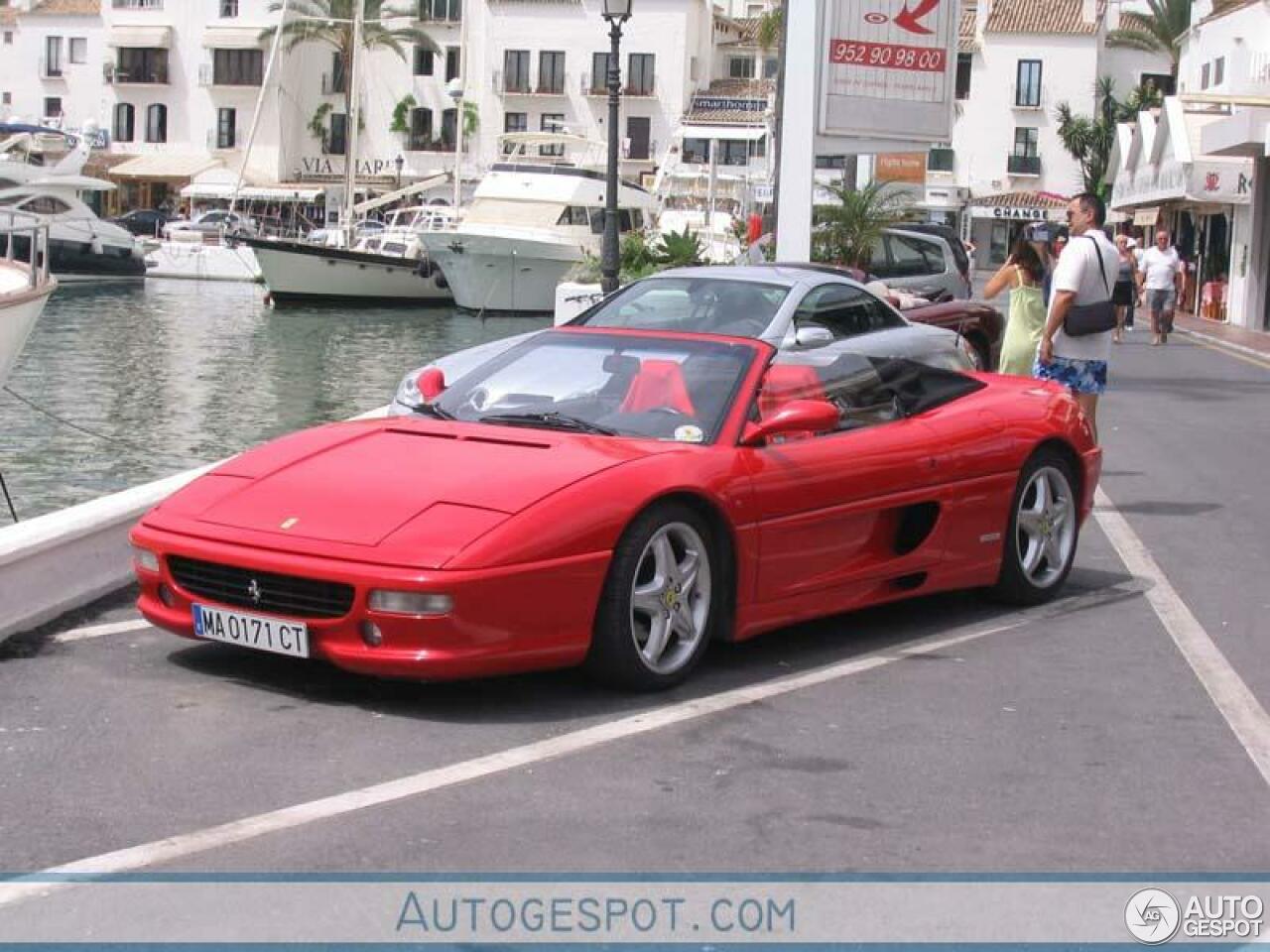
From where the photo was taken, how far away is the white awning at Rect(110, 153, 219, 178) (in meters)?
80.9

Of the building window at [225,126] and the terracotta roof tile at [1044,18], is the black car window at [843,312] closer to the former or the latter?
the building window at [225,126]

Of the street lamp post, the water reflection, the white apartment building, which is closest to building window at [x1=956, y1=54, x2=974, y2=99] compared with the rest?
the white apartment building

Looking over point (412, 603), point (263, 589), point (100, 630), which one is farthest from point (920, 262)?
point (412, 603)

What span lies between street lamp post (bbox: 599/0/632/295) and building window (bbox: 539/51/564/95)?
185 ft

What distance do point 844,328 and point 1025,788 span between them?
8351 mm

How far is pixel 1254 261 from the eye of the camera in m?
37.4

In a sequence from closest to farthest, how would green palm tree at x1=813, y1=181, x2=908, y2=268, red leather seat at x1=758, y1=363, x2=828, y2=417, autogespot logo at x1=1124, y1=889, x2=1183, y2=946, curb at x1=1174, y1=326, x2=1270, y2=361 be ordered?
autogespot logo at x1=1124, y1=889, x2=1183, y2=946
red leather seat at x1=758, y1=363, x2=828, y2=417
green palm tree at x1=813, y1=181, x2=908, y2=268
curb at x1=1174, y1=326, x2=1270, y2=361

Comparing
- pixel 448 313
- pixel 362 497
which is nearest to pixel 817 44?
pixel 362 497

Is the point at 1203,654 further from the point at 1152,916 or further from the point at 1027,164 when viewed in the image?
the point at 1027,164

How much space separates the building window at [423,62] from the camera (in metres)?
81.2

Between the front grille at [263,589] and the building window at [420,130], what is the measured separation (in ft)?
249

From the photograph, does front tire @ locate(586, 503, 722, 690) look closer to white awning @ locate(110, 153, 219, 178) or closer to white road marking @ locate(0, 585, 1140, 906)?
white road marking @ locate(0, 585, 1140, 906)

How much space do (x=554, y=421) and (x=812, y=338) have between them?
176 inches

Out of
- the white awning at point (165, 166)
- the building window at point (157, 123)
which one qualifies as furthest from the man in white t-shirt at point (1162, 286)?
the building window at point (157, 123)
